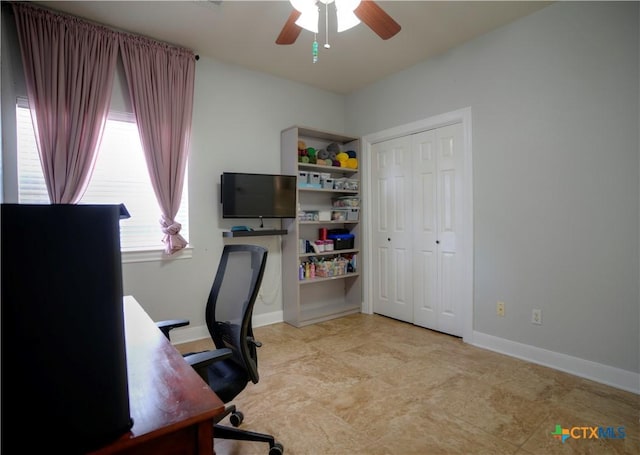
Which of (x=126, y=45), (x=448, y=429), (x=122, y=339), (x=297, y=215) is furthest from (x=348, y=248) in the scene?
(x=122, y=339)

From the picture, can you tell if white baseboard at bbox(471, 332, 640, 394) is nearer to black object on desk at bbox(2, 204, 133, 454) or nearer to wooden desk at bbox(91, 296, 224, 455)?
wooden desk at bbox(91, 296, 224, 455)

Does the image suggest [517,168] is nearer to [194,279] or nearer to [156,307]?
[194,279]

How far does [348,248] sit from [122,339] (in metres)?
3.54

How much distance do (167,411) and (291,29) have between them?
7.33 feet

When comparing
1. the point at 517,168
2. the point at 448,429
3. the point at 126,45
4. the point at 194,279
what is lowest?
the point at 448,429

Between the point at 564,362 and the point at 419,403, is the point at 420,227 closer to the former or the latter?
the point at 564,362

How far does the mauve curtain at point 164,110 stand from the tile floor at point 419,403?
4.55ft

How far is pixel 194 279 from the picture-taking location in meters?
3.28

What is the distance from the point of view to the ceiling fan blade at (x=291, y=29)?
205 cm

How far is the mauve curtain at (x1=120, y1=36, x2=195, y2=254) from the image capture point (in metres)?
2.89

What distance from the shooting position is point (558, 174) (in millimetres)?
2568

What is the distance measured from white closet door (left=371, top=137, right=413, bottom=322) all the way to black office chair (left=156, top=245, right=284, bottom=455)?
2412mm

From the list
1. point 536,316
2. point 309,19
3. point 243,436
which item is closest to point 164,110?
point 309,19

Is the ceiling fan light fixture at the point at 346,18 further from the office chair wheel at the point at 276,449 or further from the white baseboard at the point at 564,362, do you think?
the white baseboard at the point at 564,362
